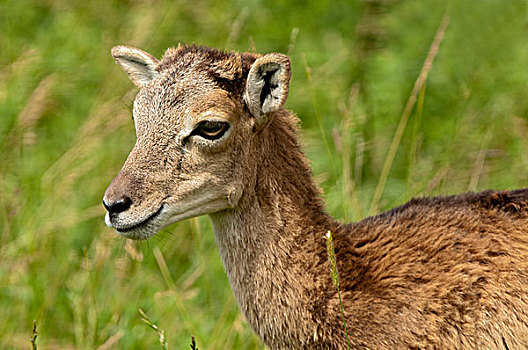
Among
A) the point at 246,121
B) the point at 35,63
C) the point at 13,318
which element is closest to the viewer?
the point at 246,121

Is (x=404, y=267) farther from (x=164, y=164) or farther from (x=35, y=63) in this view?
(x=35, y=63)

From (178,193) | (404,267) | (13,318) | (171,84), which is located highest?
(171,84)

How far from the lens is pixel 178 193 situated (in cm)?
479

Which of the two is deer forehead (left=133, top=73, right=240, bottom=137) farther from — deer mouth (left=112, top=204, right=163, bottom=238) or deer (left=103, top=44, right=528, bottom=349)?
deer mouth (left=112, top=204, right=163, bottom=238)

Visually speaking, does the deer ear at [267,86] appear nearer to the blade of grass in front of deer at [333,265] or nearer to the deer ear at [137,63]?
the deer ear at [137,63]

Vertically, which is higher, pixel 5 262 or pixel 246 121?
pixel 246 121

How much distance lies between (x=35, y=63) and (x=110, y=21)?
190 cm

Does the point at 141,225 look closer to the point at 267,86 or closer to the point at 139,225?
the point at 139,225

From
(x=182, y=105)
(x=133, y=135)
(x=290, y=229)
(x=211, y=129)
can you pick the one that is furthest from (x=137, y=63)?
(x=133, y=135)

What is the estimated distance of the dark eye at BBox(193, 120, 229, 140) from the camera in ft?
15.8

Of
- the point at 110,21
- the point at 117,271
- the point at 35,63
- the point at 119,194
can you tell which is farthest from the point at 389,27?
the point at 119,194

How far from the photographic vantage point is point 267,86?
195 inches

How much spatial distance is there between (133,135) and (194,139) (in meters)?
4.28

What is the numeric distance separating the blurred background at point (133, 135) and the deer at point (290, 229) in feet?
2.90
